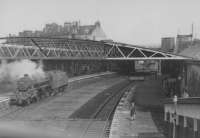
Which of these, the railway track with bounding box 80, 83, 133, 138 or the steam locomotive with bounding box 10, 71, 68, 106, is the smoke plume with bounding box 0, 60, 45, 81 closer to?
the steam locomotive with bounding box 10, 71, 68, 106

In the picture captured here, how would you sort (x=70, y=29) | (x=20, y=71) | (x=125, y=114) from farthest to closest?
(x=70, y=29) → (x=20, y=71) → (x=125, y=114)

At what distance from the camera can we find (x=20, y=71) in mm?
37719

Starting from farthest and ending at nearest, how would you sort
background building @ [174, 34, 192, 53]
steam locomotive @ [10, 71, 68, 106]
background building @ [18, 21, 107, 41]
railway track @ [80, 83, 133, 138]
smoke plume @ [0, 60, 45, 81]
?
background building @ [18, 21, 107, 41]
background building @ [174, 34, 192, 53]
smoke plume @ [0, 60, 45, 81]
steam locomotive @ [10, 71, 68, 106]
railway track @ [80, 83, 133, 138]

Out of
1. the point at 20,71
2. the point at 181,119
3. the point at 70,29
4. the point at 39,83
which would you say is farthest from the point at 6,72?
the point at 70,29

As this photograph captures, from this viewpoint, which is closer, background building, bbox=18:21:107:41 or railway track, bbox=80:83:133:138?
railway track, bbox=80:83:133:138

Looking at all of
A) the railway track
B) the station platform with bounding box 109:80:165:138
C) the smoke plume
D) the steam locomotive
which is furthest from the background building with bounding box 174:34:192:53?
the smoke plume

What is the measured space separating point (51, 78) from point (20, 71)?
13.4ft

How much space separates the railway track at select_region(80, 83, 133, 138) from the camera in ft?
72.8

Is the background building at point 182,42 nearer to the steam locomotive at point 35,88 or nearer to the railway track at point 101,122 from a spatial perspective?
the steam locomotive at point 35,88

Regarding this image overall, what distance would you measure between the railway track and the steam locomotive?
7.64 metres

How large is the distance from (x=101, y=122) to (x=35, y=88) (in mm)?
11154

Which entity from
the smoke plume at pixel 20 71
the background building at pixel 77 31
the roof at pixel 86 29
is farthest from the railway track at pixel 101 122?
the roof at pixel 86 29

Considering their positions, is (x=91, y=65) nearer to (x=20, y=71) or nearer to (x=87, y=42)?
(x=87, y=42)

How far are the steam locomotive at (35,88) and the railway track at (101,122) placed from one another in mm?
7637
